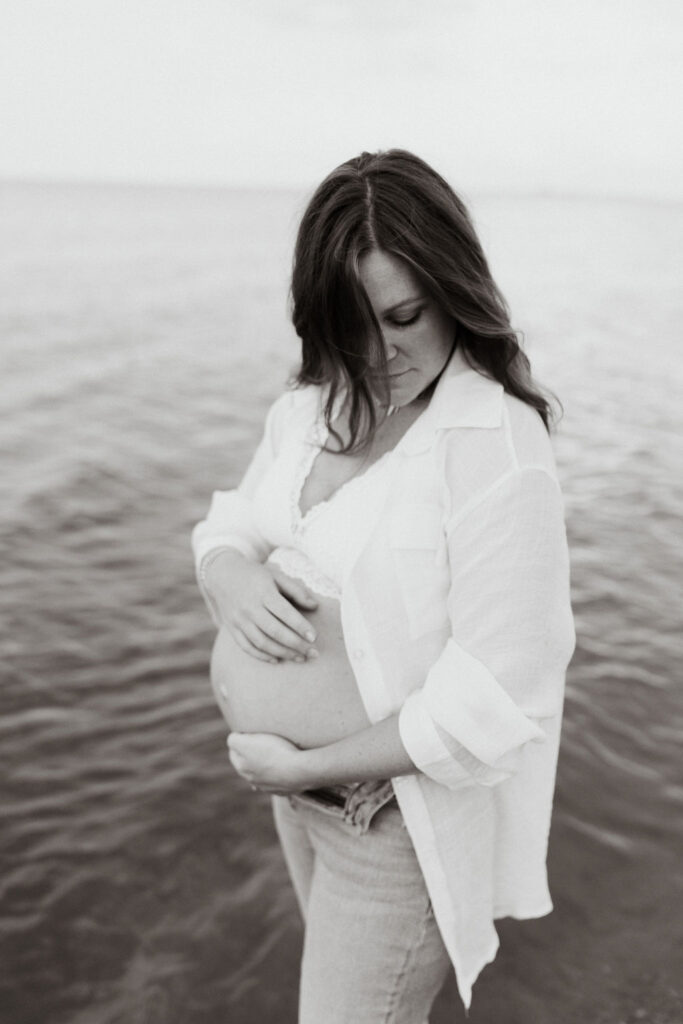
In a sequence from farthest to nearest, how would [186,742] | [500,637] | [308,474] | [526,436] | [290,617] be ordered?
[186,742] → [308,474] → [290,617] → [526,436] → [500,637]

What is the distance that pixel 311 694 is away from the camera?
71.0 inches

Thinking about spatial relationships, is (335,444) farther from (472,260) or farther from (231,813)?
(231,813)

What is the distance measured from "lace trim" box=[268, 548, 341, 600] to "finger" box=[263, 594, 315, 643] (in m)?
0.09

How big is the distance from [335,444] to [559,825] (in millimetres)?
2583

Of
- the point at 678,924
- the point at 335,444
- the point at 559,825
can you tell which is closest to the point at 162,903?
the point at 559,825

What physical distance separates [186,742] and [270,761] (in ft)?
8.97

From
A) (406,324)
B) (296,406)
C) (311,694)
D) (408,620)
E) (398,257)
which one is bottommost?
(311,694)

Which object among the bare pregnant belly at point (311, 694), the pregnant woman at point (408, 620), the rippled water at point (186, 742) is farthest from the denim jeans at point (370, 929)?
the rippled water at point (186, 742)

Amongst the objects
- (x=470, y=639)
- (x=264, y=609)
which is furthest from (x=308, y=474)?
(x=470, y=639)

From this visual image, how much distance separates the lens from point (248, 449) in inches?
331

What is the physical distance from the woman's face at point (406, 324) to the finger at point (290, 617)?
49 cm

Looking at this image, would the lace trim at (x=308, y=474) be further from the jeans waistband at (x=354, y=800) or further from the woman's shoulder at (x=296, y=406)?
the jeans waistband at (x=354, y=800)

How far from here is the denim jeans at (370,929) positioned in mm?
1656

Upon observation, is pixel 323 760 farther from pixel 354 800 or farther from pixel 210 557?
pixel 210 557
